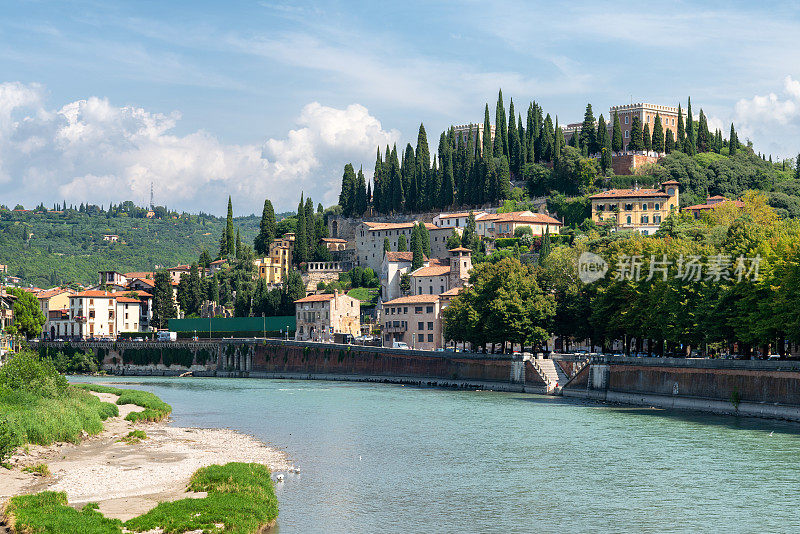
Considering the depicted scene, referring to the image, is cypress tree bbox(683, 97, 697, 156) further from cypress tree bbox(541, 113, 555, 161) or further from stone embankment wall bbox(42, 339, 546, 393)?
stone embankment wall bbox(42, 339, 546, 393)

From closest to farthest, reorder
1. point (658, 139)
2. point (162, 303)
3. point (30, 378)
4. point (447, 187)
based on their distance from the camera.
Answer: point (30, 378)
point (162, 303)
point (658, 139)
point (447, 187)

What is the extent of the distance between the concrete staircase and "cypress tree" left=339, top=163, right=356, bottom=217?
94647 millimetres

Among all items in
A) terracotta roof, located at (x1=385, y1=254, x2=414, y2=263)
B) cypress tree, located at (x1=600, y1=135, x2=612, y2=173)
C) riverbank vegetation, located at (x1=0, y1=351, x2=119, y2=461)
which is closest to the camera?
riverbank vegetation, located at (x1=0, y1=351, x2=119, y2=461)

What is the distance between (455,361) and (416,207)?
72792mm

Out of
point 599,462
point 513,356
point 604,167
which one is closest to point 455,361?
point 513,356

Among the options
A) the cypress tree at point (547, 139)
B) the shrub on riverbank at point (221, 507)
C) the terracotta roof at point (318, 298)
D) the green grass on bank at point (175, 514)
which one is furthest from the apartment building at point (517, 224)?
the green grass on bank at point (175, 514)

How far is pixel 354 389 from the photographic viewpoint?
85.7 metres

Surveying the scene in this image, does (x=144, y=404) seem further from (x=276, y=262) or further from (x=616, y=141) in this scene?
(x=616, y=141)

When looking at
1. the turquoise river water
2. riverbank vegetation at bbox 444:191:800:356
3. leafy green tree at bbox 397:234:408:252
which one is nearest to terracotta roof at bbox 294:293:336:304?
leafy green tree at bbox 397:234:408:252

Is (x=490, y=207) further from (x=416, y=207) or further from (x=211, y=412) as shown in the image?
(x=211, y=412)

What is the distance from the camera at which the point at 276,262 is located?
157m

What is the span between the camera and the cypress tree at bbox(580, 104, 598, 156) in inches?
5965

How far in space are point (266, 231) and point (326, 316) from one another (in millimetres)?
41386

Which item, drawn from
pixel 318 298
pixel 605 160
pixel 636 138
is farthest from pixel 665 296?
pixel 636 138
